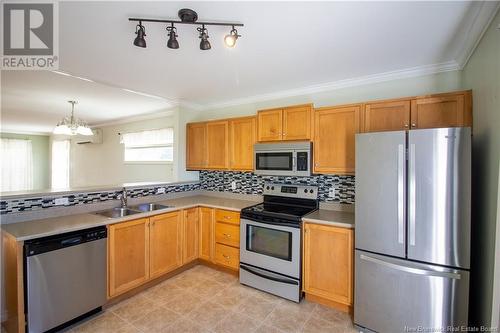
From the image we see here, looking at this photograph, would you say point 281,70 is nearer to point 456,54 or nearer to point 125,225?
point 456,54

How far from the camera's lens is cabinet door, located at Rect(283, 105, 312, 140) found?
2.74 metres

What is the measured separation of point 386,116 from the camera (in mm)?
2316

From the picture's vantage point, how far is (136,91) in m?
3.31

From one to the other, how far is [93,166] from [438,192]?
7.28 metres

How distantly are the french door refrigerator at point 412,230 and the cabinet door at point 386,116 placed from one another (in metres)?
0.45

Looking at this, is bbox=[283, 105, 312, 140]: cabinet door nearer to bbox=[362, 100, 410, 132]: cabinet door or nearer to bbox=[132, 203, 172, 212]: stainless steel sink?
bbox=[362, 100, 410, 132]: cabinet door

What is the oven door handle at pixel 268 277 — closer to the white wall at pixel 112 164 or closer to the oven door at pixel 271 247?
the oven door at pixel 271 247

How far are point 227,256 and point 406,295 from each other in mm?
1945

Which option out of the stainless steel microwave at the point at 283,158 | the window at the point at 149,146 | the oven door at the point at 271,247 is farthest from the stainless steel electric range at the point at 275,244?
the window at the point at 149,146

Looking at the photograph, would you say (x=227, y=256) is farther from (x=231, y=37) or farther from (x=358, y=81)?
(x=358, y=81)

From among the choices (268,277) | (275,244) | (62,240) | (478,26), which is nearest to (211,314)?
(268,277)

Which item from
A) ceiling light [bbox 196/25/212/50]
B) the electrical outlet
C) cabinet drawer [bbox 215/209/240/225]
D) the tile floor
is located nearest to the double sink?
the electrical outlet

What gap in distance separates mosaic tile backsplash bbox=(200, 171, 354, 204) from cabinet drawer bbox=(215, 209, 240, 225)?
2.09 feet

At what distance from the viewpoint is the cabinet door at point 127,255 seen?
7.58 ft
